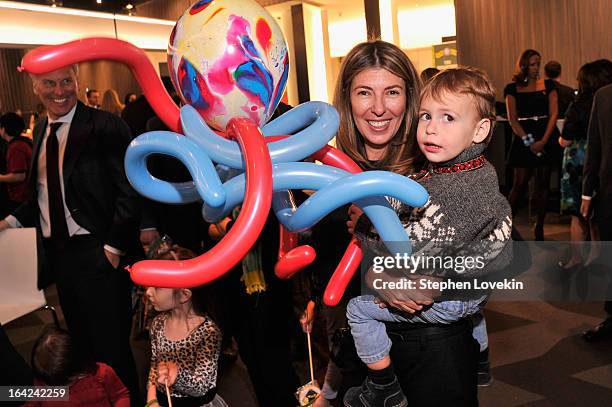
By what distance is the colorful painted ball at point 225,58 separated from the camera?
83cm

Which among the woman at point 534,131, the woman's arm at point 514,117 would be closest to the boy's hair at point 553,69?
the woman at point 534,131

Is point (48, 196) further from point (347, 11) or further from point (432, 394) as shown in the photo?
point (347, 11)

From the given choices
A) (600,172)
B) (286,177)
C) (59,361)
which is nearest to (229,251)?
(286,177)

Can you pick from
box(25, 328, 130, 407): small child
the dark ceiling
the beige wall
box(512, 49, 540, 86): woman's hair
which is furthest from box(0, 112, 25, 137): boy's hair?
the beige wall

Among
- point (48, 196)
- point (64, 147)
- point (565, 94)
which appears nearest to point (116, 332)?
point (48, 196)

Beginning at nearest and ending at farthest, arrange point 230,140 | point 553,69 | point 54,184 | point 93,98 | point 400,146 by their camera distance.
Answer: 1. point 230,140
2. point 400,146
3. point 54,184
4. point 553,69
5. point 93,98

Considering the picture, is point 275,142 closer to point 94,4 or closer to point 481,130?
point 481,130

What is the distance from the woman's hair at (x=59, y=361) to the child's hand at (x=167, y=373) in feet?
1.26

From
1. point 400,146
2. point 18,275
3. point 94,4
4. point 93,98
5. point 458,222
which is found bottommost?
point 18,275

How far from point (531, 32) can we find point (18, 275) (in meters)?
5.93

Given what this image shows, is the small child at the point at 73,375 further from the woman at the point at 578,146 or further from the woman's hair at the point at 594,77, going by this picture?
the woman's hair at the point at 594,77

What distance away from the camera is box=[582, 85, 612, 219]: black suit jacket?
258 centimetres

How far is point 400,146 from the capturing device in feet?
4.30

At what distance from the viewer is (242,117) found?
884mm
